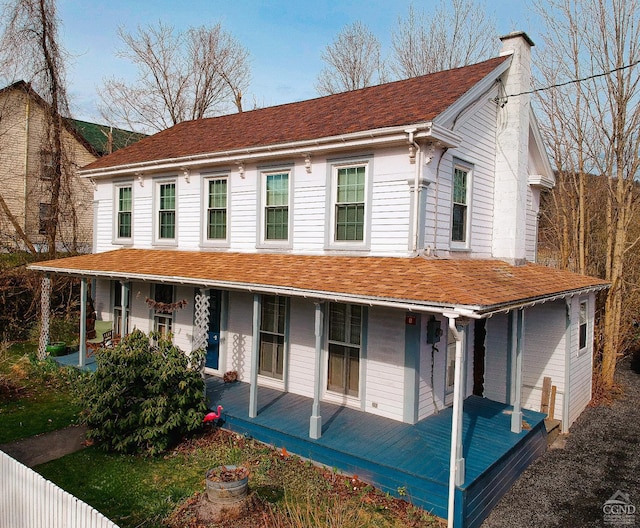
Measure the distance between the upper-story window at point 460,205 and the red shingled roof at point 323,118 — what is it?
1.67 meters

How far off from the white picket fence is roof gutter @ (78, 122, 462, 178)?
746cm

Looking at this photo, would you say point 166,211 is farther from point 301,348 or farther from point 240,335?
point 301,348

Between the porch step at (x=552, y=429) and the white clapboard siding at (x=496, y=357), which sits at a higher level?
the white clapboard siding at (x=496, y=357)

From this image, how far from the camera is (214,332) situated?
40.7ft

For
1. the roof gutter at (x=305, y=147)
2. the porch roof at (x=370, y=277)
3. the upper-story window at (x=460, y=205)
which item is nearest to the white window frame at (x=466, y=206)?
the upper-story window at (x=460, y=205)

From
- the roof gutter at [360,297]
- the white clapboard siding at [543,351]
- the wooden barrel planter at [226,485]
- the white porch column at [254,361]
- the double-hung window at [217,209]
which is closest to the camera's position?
the wooden barrel planter at [226,485]

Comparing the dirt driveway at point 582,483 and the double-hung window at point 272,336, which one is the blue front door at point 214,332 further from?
the dirt driveway at point 582,483

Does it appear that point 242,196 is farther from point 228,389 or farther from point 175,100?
point 175,100

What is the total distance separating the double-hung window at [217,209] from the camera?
1267 centimetres

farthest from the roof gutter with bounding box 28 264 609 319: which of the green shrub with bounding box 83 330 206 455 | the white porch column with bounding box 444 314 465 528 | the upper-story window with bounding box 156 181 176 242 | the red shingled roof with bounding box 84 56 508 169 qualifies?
the red shingled roof with bounding box 84 56 508 169

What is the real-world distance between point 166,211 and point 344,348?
7320 mm

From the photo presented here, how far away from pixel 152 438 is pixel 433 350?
18.1ft

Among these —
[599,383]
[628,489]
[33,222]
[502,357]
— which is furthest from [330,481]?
[33,222]

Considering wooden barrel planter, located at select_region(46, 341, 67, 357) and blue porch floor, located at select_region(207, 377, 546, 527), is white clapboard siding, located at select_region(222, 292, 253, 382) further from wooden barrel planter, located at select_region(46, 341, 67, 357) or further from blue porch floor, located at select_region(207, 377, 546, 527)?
wooden barrel planter, located at select_region(46, 341, 67, 357)
